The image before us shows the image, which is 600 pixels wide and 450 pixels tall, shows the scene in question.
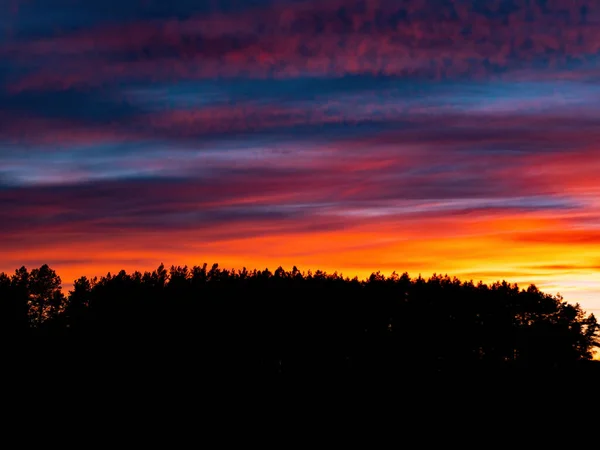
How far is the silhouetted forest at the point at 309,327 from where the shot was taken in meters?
118

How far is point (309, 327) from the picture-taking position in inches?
4990

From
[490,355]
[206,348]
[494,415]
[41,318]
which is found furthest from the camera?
[41,318]

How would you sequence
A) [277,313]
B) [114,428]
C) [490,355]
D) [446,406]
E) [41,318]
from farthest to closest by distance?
[41,318] < [490,355] < [277,313] < [446,406] < [114,428]

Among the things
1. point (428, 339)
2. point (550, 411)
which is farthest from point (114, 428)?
point (428, 339)

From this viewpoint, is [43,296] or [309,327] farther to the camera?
[43,296]

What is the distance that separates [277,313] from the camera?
12794cm

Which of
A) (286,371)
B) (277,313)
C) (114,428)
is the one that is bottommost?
(114,428)

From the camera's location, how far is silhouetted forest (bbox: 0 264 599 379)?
389 ft

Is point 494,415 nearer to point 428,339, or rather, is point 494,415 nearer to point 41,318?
point 428,339

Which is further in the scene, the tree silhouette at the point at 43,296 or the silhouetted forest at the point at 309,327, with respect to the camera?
the tree silhouette at the point at 43,296

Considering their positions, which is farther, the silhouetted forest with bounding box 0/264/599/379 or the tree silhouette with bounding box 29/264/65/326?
the tree silhouette with bounding box 29/264/65/326

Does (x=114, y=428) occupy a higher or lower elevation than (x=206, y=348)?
lower

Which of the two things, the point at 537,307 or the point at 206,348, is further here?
the point at 537,307

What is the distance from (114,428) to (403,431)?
22.2 meters
